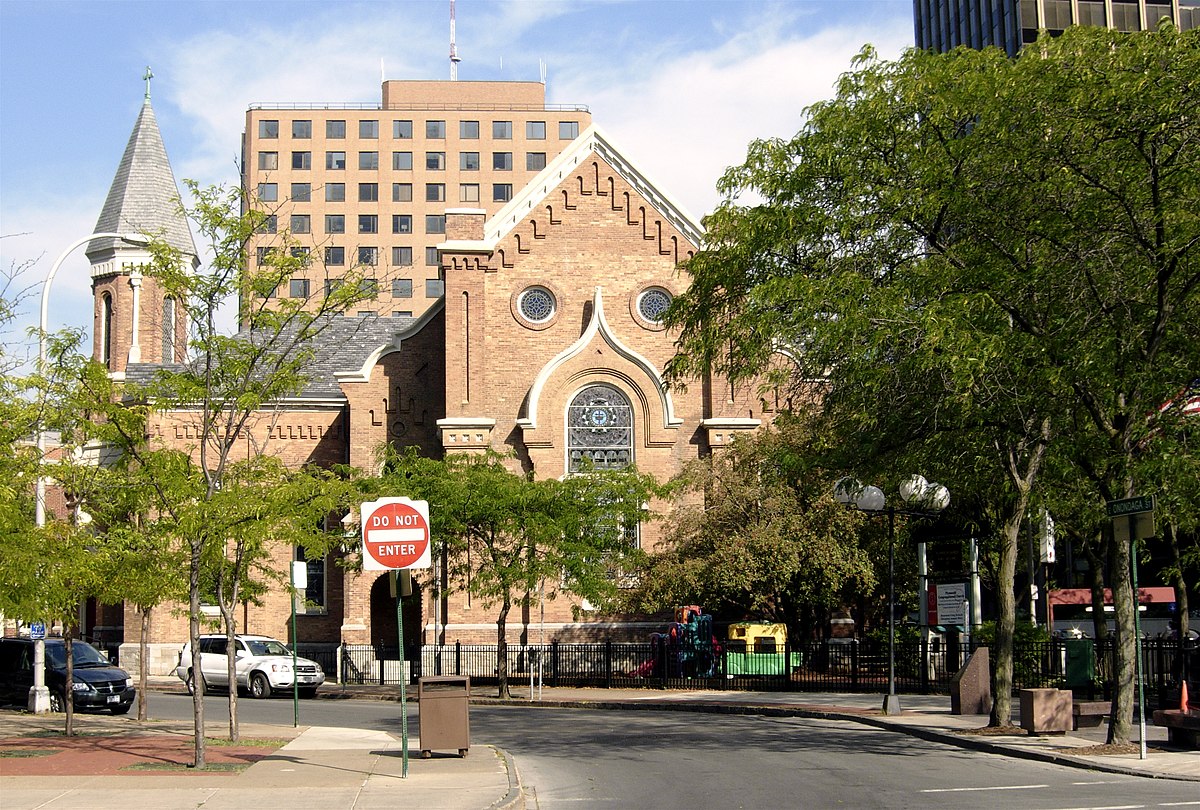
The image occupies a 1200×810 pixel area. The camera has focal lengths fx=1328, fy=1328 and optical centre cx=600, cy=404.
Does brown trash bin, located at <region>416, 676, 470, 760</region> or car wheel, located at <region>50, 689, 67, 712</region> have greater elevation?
brown trash bin, located at <region>416, 676, 470, 760</region>

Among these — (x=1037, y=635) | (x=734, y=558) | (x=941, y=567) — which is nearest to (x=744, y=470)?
(x=734, y=558)

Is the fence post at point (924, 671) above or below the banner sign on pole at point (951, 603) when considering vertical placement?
below

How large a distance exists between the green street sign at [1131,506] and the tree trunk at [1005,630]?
2700 millimetres

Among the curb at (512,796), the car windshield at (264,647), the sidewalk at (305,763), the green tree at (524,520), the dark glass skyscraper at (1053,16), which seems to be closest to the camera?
the curb at (512,796)

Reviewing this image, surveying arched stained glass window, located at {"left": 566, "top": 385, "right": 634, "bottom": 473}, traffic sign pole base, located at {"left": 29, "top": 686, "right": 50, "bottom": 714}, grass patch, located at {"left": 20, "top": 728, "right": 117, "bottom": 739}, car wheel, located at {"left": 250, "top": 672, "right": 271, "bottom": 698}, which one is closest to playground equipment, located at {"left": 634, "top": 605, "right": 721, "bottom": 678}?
arched stained glass window, located at {"left": 566, "top": 385, "right": 634, "bottom": 473}

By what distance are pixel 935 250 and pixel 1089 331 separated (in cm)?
275

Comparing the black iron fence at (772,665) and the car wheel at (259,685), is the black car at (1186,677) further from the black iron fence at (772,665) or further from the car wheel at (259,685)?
the car wheel at (259,685)

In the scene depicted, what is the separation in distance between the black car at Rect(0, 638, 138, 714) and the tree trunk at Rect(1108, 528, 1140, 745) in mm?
19801

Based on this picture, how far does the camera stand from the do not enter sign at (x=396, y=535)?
48.3 ft

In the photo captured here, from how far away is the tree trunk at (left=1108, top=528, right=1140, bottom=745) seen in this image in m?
16.9

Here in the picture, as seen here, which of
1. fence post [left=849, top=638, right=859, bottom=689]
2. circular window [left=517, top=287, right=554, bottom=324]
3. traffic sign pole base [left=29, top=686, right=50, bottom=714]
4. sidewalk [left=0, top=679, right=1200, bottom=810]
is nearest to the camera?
sidewalk [left=0, top=679, right=1200, bottom=810]

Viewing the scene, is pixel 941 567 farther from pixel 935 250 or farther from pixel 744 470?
pixel 744 470

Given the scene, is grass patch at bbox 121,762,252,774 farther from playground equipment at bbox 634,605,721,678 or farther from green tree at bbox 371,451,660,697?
playground equipment at bbox 634,605,721,678

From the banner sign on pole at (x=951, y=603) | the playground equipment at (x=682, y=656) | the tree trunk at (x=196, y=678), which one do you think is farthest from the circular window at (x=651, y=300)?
the tree trunk at (x=196, y=678)
